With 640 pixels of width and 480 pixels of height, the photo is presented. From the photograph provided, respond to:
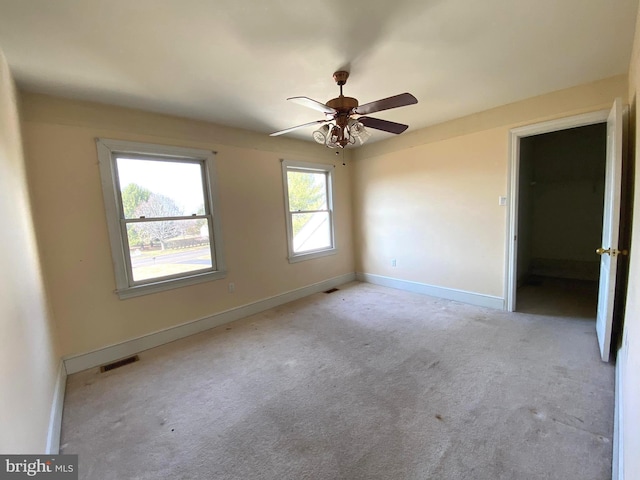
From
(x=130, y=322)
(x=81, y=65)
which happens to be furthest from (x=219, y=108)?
(x=130, y=322)

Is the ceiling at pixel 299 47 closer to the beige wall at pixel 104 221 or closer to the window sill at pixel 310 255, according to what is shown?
the beige wall at pixel 104 221

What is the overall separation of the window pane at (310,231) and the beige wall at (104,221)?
326mm

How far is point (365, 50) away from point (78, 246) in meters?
2.98

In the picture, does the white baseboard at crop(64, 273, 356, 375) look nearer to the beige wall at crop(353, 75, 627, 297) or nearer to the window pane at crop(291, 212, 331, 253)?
the window pane at crop(291, 212, 331, 253)

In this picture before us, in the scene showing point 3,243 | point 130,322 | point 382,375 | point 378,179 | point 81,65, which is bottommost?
point 382,375

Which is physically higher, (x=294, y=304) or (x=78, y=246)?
(x=78, y=246)

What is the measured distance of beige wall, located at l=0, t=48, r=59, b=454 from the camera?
46.4 inches

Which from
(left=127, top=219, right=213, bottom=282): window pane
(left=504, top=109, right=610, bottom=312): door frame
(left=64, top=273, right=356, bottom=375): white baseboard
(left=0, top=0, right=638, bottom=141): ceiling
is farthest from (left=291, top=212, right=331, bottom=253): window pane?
(left=504, top=109, right=610, bottom=312): door frame

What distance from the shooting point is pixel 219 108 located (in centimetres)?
285

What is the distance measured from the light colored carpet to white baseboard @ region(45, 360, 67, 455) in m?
0.05

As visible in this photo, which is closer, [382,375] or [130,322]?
[382,375]

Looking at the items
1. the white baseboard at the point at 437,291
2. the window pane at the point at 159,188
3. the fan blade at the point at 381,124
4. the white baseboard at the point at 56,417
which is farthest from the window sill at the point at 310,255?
the white baseboard at the point at 56,417

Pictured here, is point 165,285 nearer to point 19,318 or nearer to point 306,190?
point 19,318

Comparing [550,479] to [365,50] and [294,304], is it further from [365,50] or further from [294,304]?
[294,304]
